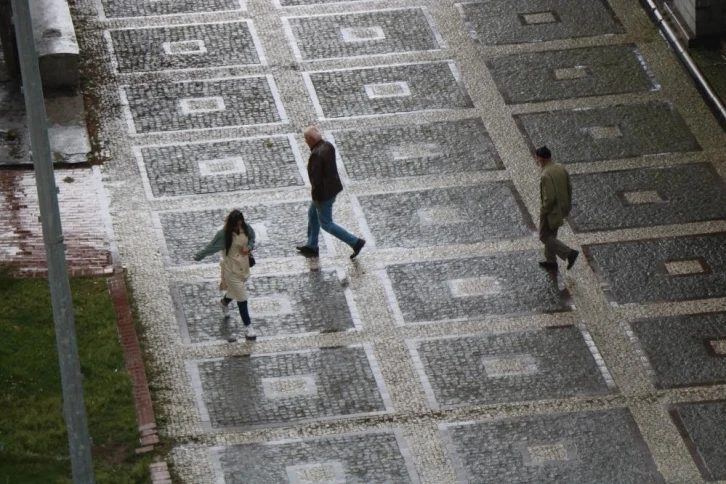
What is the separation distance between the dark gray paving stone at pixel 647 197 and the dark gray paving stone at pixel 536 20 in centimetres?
353

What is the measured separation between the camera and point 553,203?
1705 centimetres

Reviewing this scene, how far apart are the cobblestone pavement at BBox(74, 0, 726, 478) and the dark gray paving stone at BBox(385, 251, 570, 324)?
0.03m

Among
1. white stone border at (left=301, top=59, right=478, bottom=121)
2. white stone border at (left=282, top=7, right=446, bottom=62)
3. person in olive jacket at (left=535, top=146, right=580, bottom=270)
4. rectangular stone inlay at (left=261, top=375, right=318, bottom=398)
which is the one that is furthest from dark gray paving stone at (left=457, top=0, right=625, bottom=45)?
rectangular stone inlay at (left=261, top=375, right=318, bottom=398)

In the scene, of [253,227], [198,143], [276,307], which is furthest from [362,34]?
[276,307]

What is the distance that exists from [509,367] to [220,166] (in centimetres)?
493

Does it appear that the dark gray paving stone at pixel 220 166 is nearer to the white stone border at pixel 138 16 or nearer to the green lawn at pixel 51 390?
the green lawn at pixel 51 390

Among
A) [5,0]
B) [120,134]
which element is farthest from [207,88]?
[5,0]

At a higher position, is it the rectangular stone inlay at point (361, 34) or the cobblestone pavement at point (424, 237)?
the rectangular stone inlay at point (361, 34)

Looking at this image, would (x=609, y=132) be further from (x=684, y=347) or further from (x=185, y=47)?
(x=185, y=47)

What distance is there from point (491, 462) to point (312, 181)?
13.0 ft

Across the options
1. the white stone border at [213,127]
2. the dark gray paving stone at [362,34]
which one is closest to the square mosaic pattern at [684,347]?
the white stone border at [213,127]

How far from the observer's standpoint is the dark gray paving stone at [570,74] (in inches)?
818

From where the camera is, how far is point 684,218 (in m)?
18.4

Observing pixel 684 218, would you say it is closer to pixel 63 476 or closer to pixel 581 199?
pixel 581 199
